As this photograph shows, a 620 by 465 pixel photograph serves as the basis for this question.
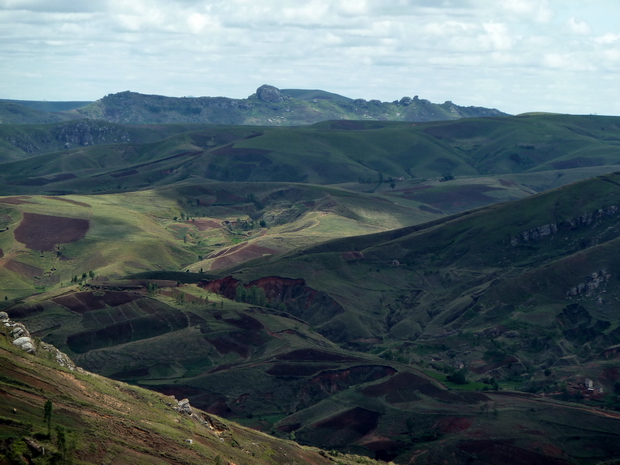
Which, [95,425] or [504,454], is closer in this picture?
[95,425]

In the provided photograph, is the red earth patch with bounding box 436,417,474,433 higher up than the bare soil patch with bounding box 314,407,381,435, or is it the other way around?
the red earth patch with bounding box 436,417,474,433

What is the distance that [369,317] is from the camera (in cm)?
17412

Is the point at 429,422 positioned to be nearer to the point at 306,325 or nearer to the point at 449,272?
the point at 306,325

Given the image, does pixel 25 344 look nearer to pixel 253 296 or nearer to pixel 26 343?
pixel 26 343

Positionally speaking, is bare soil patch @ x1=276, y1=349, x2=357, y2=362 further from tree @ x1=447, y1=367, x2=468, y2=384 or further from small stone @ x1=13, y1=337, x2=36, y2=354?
small stone @ x1=13, y1=337, x2=36, y2=354

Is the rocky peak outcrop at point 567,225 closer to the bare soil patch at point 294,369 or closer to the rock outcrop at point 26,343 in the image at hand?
the bare soil patch at point 294,369

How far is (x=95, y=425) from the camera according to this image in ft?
175

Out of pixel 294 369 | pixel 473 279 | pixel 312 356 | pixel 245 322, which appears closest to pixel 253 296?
pixel 245 322

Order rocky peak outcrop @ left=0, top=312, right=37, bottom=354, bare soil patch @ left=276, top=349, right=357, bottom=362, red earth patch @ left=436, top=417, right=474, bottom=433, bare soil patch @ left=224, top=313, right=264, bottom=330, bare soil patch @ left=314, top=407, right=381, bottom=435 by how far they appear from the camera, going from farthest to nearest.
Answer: bare soil patch @ left=224, top=313, right=264, bottom=330 < bare soil patch @ left=276, top=349, right=357, bottom=362 < bare soil patch @ left=314, top=407, right=381, bottom=435 < red earth patch @ left=436, top=417, right=474, bottom=433 < rocky peak outcrop @ left=0, top=312, right=37, bottom=354

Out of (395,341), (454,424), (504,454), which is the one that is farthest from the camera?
(395,341)

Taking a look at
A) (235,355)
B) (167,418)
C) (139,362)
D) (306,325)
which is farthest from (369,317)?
(167,418)

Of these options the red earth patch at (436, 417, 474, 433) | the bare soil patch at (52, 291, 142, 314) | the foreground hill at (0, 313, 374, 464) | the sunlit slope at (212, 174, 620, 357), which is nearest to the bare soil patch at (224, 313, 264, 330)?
the bare soil patch at (52, 291, 142, 314)

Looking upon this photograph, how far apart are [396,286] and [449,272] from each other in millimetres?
Answer: 13576

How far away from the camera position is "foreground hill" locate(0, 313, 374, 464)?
46.3 meters
